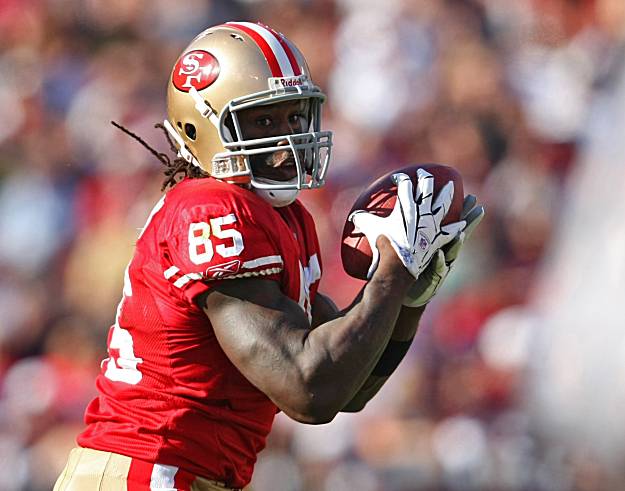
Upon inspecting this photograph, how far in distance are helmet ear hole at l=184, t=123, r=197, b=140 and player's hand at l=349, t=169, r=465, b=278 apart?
0.45m

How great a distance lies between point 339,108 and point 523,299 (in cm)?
140

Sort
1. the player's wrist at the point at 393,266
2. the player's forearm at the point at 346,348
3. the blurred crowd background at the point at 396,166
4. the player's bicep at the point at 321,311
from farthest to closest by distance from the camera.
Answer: the blurred crowd background at the point at 396,166 < the player's bicep at the point at 321,311 < the player's wrist at the point at 393,266 < the player's forearm at the point at 346,348

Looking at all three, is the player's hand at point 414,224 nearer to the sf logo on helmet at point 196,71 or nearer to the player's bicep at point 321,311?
the player's bicep at point 321,311

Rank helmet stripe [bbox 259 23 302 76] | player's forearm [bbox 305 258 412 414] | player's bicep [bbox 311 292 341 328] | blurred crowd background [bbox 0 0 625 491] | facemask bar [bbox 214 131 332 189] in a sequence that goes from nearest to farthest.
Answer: player's forearm [bbox 305 258 412 414]
facemask bar [bbox 214 131 332 189]
helmet stripe [bbox 259 23 302 76]
player's bicep [bbox 311 292 341 328]
blurred crowd background [bbox 0 0 625 491]

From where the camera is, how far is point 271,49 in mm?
2699

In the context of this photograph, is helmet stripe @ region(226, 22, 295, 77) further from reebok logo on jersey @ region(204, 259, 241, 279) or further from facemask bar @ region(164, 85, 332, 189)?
reebok logo on jersey @ region(204, 259, 241, 279)

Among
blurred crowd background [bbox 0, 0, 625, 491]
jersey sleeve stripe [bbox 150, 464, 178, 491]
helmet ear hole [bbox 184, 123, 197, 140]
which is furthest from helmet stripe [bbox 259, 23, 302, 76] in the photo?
blurred crowd background [bbox 0, 0, 625, 491]

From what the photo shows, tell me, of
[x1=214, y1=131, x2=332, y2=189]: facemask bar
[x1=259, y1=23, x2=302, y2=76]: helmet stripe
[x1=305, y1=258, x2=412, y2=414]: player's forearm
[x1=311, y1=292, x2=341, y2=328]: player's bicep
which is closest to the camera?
[x1=305, y1=258, x2=412, y2=414]: player's forearm

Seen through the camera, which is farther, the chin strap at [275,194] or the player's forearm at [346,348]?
the chin strap at [275,194]

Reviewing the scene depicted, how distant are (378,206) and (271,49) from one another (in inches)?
18.9

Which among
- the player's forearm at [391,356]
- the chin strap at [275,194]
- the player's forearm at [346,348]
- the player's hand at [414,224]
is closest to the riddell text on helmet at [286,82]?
the chin strap at [275,194]

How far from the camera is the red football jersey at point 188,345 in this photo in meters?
2.37

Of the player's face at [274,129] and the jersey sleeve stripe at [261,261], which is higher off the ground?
the player's face at [274,129]

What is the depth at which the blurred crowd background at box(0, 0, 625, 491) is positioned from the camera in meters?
5.12
